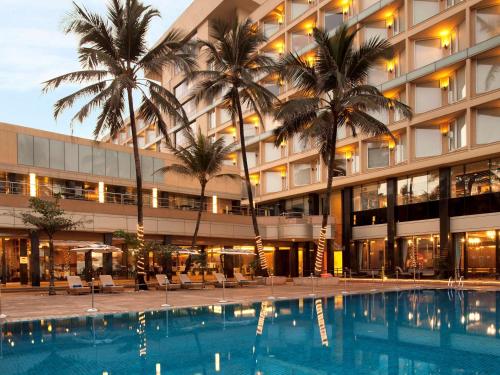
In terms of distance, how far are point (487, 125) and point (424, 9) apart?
926cm

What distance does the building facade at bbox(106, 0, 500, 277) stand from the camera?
30.5 metres

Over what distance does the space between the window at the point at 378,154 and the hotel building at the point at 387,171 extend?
84mm

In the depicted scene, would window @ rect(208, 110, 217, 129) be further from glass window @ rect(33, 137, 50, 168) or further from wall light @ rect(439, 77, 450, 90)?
wall light @ rect(439, 77, 450, 90)

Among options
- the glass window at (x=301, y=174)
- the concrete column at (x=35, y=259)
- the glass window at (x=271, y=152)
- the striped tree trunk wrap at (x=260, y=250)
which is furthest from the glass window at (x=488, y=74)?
the concrete column at (x=35, y=259)

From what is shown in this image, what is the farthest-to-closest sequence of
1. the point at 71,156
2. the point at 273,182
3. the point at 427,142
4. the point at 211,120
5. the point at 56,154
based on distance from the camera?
the point at 211,120, the point at 273,182, the point at 71,156, the point at 427,142, the point at 56,154

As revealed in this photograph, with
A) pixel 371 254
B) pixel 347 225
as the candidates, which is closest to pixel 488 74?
pixel 371 254

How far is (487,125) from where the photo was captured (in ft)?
99.3

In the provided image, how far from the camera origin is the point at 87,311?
17.1 metres

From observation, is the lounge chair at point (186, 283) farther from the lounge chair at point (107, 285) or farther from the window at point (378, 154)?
the window at point (378, 154)

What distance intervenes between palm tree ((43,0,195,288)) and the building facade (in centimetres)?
457

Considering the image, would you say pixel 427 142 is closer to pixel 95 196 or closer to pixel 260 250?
pixel 260 250

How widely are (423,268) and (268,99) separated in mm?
16095

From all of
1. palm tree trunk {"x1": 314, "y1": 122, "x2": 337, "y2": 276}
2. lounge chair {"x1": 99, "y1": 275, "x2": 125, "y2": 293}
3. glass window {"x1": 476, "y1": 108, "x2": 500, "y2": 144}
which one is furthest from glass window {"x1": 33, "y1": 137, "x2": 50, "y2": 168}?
glass window {"x1": 476, "y1": 108, "x2": 500, "y2": 144}

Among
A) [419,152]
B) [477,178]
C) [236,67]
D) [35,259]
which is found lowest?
[35,259]
